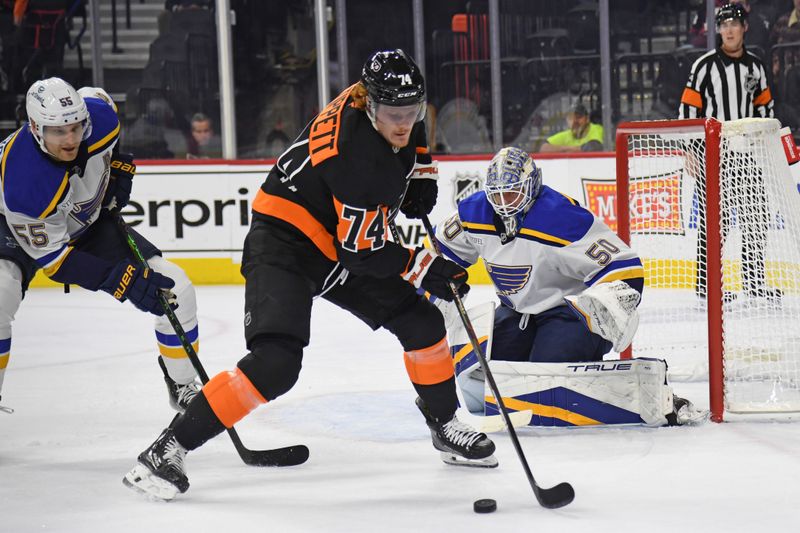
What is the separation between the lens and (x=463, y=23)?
6961 millimetres

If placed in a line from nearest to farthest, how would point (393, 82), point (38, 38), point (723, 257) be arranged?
point (393, 82), point (723, 257), point (38, 38)

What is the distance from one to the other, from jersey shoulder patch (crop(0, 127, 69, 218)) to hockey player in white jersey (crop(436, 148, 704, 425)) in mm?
1125

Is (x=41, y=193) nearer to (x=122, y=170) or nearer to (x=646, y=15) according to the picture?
(x=122, y=170)

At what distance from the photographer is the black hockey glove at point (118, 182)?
10.5 ft

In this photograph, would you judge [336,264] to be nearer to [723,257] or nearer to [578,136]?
[723,257]

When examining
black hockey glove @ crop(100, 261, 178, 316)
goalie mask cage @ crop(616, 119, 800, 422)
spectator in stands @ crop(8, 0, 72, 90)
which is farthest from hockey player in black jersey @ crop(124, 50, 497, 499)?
spectator in stands @ crop(8, 0, 72, 90)

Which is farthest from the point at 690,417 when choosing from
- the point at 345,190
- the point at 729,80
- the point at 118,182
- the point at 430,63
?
the point at 430,63

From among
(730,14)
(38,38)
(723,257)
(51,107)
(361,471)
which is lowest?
(361,471)

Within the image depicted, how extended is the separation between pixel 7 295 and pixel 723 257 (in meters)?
2.10

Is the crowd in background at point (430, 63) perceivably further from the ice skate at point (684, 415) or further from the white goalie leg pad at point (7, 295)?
the white goalie leg pad at point (7, 295)

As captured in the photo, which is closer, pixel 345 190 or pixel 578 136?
pixel 345 190

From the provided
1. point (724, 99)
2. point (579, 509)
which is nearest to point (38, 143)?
point (579, 509)

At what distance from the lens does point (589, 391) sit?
302 centimetres

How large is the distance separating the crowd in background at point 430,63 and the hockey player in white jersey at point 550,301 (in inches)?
142
